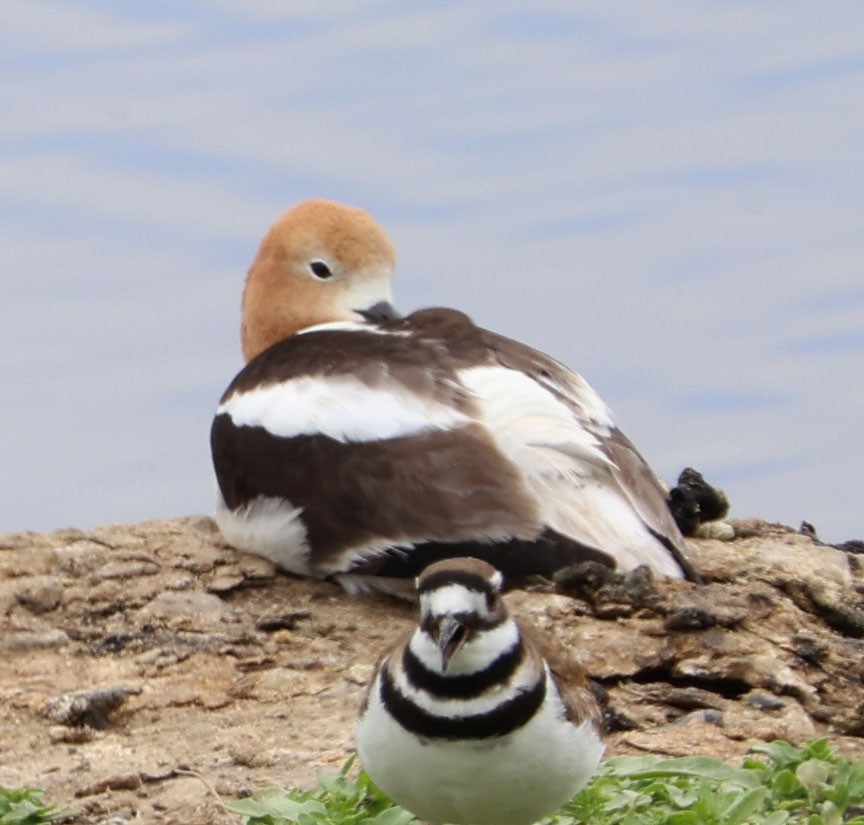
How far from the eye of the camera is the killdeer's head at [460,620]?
4.68 metres

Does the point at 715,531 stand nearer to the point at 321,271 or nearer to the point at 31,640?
the point at 321,271

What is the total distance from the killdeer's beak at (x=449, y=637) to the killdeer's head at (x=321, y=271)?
4301mm

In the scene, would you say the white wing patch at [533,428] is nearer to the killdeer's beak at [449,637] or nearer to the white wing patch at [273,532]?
the white wing patch at [273,532]

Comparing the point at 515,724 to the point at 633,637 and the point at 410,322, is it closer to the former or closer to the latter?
the point at 633,637

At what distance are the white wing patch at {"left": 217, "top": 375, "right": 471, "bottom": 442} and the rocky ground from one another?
650 millimetres

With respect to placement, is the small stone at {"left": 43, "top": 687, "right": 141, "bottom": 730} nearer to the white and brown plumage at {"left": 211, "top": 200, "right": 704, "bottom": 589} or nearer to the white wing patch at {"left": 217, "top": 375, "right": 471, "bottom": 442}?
the white and brown plumage at {"left": 211, "top": 200, "right": 704, "bottom": 589}

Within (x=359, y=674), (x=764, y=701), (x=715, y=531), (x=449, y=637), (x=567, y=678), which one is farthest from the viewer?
(x=715, y=531)

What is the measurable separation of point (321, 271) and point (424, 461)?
2071 mm

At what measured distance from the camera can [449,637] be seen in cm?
464

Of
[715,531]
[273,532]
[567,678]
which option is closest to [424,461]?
[273,532]

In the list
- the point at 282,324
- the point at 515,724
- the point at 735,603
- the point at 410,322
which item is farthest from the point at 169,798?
the point at 282,324

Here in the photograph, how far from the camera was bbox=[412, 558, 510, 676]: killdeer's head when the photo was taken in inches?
184

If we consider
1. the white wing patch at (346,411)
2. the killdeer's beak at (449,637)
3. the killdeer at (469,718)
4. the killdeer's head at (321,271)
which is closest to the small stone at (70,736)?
the white wing patch at (346,411)

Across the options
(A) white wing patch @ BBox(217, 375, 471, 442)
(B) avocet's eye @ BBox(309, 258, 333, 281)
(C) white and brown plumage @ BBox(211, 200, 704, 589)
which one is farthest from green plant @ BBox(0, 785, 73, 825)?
(B) avocet's eye @ BBox(309, 258, 333, 281)
